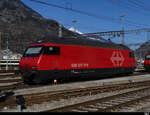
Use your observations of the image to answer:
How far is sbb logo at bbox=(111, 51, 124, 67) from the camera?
869 inches

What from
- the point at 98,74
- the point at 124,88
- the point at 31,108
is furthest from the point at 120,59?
the point at 31,108

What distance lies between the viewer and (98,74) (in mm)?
19938

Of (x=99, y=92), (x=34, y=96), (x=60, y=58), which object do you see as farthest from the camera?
(x=60, y=58)

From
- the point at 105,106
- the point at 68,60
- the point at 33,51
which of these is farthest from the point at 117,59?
the point at 105,106

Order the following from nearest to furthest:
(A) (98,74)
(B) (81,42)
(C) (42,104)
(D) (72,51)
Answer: (C) (42,104) → (D) (72,51) → (B) (81,42) → (A) (98,74)

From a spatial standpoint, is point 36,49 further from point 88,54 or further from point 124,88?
point 124,88

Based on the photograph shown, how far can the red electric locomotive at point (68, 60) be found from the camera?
1479 centimetres

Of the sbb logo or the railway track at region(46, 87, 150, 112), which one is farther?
the sbb logo

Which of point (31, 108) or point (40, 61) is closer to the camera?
point (31, 108)

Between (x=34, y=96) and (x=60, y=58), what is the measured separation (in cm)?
605

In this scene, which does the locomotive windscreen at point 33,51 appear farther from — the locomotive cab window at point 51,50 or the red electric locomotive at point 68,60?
the locomotive cab window at point 51,50

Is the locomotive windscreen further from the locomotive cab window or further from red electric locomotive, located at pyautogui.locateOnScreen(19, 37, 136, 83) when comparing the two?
the locomotive cab window

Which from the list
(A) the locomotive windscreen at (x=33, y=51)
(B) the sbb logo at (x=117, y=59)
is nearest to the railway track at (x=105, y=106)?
(A) the locomotive windscreen at (x=33, y=51)

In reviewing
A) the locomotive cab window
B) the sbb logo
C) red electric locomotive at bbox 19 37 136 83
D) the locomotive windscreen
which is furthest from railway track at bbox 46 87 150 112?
the sbb logo
